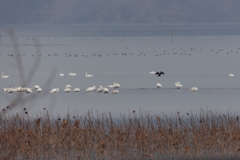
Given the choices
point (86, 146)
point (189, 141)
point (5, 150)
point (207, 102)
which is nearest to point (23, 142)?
point (5, 150)

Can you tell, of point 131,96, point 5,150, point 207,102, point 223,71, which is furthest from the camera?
point 223,71

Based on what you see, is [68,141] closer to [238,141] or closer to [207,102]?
[238,141]

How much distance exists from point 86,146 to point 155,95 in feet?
37.0

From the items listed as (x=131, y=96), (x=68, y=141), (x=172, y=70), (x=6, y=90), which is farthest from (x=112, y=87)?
(x=68, y=141)

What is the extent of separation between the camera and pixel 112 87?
2648 cm

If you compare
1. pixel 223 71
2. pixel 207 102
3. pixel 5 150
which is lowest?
pixel 5 150

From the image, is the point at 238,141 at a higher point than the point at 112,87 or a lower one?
lower

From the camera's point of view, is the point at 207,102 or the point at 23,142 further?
the point at 207,102

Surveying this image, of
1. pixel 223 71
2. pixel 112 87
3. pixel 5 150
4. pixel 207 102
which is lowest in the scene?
pixel 5 150

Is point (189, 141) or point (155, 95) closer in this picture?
point (189, 141)

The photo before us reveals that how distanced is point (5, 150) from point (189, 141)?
200 inches

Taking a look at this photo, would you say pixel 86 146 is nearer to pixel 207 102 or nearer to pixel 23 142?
pixel 23 142

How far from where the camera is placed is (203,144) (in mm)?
13086

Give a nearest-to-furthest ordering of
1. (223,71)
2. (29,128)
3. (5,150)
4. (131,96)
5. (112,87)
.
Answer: (5,150), (29,128), (131,96), (112,87), (223,71)
